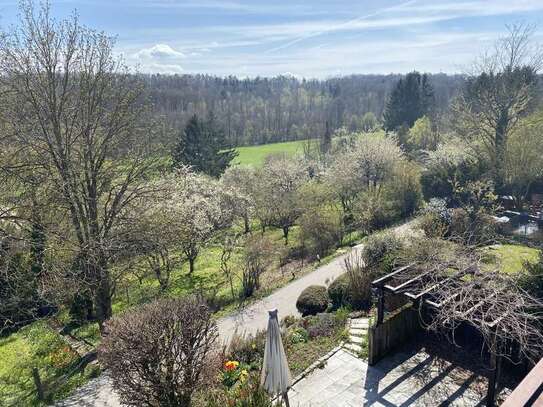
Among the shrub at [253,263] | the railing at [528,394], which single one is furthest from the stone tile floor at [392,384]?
the shrub at [253,263]

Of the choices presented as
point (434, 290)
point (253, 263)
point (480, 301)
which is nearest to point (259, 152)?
point (253, 263)

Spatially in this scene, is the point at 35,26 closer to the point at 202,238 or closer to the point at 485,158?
the point at 202,238

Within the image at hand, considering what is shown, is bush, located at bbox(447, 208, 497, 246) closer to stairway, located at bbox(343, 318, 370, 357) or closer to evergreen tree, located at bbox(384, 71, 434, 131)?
stairway, located at bbox(343, 318, 370, 357)

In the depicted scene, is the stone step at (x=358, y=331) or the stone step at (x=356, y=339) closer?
the stone step at (x=356, y=339)

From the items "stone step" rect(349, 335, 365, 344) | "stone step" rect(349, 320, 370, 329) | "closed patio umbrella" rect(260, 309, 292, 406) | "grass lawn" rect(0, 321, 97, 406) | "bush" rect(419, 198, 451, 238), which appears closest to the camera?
"closed patio umbrella" rect(260, 309, 292, 406)

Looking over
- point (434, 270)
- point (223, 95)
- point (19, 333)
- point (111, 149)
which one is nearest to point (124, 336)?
point (434, 270)

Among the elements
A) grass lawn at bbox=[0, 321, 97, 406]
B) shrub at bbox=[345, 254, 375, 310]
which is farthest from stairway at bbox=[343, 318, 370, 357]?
grass lawn at bbox=[0, 321, 97, 406]

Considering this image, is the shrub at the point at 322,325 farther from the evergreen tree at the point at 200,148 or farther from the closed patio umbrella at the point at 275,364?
the evergreen tree at the point at 200,148
